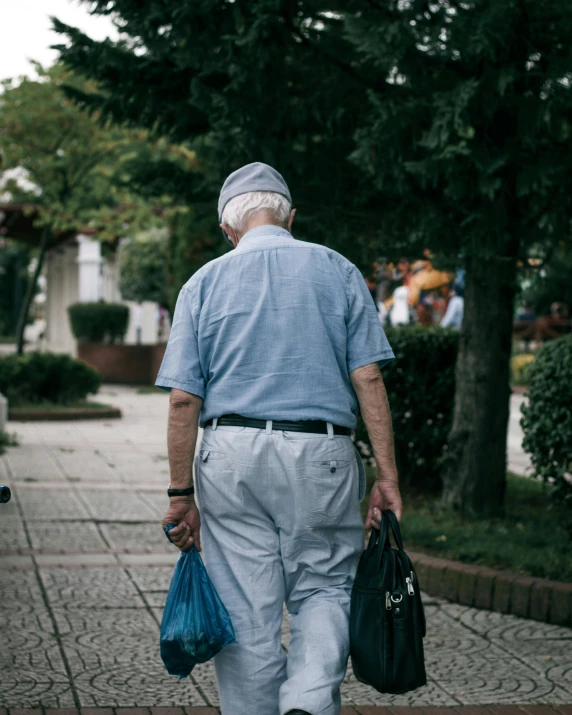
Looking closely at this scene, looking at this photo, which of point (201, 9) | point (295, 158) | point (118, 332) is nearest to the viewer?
point (201, 9)

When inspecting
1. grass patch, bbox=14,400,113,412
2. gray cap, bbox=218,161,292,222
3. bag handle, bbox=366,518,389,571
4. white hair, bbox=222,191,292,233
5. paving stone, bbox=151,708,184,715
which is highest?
gray cap, bbox=218,161,292,222

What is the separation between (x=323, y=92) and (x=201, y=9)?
1.06 meters

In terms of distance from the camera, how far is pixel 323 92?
6730 mm

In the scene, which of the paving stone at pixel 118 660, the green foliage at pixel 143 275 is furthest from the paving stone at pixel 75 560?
the green foliage at pixel 143 275

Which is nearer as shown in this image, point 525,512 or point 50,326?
point 525,512

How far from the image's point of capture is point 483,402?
267 inches

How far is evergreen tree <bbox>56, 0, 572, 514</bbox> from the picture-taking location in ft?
18.9

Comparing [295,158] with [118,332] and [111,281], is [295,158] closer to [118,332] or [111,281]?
[118,332]

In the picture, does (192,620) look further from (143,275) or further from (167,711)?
(143,275)

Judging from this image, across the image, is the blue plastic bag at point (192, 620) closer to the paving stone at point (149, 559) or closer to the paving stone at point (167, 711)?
the paving stone at point (167, 711)

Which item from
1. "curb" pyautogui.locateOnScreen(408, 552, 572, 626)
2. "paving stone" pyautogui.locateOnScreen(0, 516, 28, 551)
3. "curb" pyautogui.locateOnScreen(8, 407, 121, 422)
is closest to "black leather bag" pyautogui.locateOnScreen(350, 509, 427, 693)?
"curb" pyautogui.locateOnScreen(408, 552, 572, 626)

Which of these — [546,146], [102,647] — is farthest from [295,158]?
[102,647]

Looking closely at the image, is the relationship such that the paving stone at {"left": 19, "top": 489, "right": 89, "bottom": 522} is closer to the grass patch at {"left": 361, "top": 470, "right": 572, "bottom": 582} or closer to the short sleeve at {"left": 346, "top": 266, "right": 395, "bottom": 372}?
the grass patch at {"left": 361, "top": 470, "right": 572, "bottom": 582}

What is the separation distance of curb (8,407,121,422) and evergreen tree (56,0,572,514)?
805 cm
